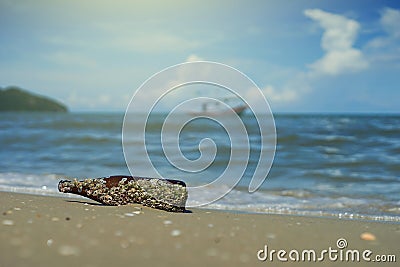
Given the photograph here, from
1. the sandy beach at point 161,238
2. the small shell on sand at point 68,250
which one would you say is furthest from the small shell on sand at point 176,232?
the small shell on sand at point 68,250

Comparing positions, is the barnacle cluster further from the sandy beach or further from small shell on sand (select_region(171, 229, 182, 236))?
small shell on sand (select_region(171, 229, 182, 236))

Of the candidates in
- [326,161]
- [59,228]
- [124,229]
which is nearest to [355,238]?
[124,229]

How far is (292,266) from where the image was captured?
2.51 meters

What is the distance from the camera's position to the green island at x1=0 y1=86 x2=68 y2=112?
240ft

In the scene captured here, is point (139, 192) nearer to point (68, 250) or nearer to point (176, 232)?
point (176, 232)

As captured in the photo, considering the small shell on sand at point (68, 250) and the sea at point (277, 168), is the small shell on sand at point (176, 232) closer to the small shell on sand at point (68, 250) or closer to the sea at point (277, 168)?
the small shell on sand at point (68, 250)

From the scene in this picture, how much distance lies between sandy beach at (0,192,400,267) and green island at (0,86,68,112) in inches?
2909

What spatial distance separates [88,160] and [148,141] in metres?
4.12

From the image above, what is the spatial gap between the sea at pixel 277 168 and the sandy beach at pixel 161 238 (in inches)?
55.2

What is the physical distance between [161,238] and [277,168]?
554cm

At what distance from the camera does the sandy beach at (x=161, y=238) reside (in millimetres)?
2420

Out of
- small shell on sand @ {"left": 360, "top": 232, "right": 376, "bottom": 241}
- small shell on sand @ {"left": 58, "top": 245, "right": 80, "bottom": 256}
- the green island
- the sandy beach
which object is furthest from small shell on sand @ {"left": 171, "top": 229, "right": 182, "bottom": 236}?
the green island

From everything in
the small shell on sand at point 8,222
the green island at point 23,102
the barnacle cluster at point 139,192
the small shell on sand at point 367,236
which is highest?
the green island at point 23,102

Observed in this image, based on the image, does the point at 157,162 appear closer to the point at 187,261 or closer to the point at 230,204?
the point at 230,204
